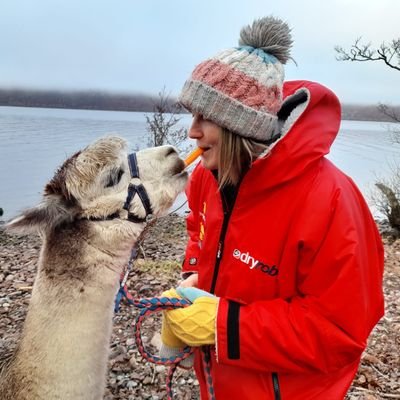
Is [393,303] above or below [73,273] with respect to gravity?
below

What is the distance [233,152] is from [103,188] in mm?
574

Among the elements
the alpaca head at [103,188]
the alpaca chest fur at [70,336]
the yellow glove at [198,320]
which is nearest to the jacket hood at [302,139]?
the alpaca head at [103,188]

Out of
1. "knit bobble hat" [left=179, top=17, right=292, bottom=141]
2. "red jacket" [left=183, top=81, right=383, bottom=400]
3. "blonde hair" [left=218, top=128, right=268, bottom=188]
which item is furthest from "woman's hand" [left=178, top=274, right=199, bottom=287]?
"knit bobble hat" [left=179, top=17, right=292, bottom=141]

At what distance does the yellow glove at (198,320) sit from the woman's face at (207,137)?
20.9 inches

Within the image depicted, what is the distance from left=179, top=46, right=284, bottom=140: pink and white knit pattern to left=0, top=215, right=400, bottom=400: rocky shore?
5.70 ft

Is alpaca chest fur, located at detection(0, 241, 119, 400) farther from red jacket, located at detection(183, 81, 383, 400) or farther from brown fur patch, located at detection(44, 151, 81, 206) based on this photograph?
red jacket, located at detection(183, 81, 383, 400)

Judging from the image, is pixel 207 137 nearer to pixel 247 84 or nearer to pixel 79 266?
pixel 247 84

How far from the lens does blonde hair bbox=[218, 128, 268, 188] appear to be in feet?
5.56

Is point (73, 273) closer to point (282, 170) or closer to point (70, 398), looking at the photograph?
point (70, 398)

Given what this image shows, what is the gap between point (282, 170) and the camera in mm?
1635

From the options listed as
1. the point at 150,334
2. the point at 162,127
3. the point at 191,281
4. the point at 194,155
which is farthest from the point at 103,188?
the point at 162,127

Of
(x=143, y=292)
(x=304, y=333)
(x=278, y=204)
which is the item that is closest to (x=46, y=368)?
(x=304, y=333)

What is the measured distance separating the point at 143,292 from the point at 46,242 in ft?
10.7

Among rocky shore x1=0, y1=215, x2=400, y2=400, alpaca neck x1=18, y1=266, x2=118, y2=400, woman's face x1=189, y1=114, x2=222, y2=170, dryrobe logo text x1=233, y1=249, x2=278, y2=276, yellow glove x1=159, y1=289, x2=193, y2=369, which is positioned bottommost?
rocky shore x1=0, y1=215, x2=400, y2=400
